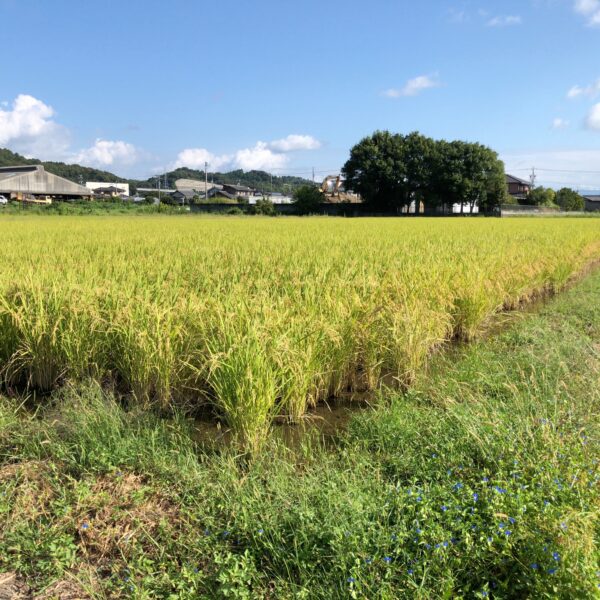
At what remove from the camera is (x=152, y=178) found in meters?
129

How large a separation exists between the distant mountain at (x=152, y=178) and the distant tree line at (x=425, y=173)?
13097 millimetres

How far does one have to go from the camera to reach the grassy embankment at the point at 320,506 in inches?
64.9

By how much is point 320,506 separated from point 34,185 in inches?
2315

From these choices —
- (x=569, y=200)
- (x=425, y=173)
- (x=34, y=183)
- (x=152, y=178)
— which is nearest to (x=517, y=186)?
(x=569, y=200)

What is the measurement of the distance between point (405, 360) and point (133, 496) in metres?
2.46

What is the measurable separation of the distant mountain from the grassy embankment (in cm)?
5731

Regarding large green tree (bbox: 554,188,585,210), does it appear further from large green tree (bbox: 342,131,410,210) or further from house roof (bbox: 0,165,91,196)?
house roof (bbox: 0,165,91,196)

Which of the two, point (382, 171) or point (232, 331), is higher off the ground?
point (382, 171)

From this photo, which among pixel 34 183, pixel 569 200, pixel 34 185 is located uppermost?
pixel 569 200

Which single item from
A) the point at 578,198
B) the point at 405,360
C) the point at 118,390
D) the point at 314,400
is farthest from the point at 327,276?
the point at 578,198

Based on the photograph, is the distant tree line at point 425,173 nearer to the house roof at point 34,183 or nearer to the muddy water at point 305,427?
the house roof at point 34,183

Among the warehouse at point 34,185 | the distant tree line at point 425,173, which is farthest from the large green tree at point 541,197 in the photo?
the warehouse at point 34,185

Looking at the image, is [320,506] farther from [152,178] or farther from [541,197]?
[152,178]

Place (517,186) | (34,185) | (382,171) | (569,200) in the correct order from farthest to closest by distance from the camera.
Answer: (517,186) → (569,200) → (34,185) → (382,171)
